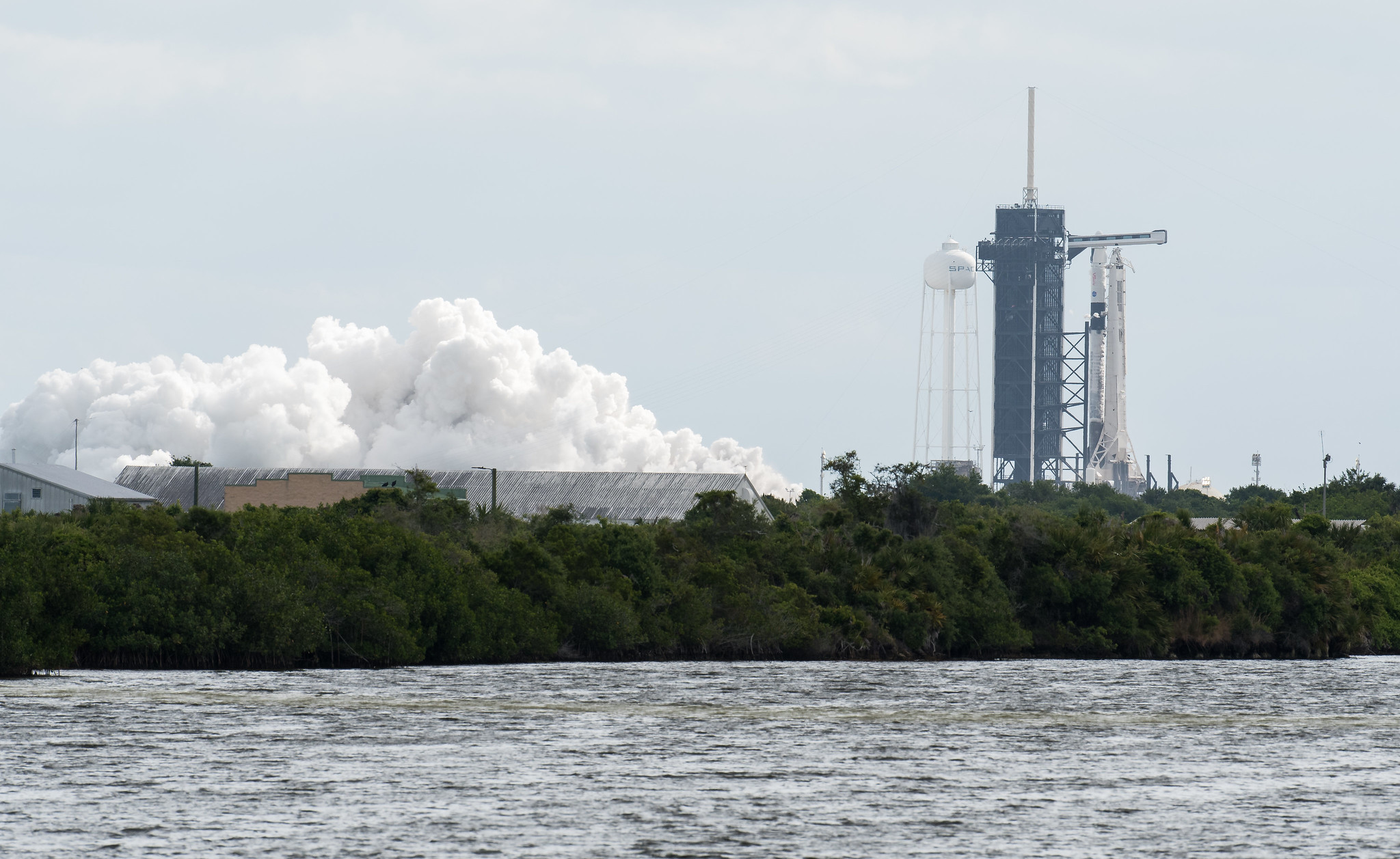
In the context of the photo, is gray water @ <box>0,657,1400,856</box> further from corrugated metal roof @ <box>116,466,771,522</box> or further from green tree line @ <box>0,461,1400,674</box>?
corrugated metal roof @ <box>116,466,771,522</box>

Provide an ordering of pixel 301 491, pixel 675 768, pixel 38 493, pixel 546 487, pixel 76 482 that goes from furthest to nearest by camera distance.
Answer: pixel 546 487
pixel 301 491
pixel 76 482
pixel 38 493
pixel 675 768

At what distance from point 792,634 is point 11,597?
3250cm

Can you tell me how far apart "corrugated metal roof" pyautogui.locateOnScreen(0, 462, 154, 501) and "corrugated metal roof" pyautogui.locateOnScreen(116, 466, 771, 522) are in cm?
1174

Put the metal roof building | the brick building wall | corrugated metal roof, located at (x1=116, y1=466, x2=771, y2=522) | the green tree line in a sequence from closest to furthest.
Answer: the green tree line
the metal roof building
the brick building wall
corrugated metal roof, located at (x1=116, y1=466, x2=771, y2=522)

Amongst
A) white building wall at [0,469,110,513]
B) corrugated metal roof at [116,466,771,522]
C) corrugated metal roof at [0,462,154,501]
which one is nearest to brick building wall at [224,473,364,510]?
corrugated metal roof at [116,466,771,522]

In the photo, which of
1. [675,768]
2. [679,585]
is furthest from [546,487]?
[675,768]

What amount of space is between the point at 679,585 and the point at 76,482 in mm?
60877

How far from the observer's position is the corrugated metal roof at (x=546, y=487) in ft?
441

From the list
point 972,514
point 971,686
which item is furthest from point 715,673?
point 972,514

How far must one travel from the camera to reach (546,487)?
5600 inches

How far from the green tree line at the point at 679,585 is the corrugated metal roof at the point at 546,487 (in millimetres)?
30190

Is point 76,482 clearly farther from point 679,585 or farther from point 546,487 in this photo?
point 679,585

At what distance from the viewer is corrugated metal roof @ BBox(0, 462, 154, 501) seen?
385ft

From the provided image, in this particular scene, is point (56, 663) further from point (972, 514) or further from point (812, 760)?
point (972, 514)
